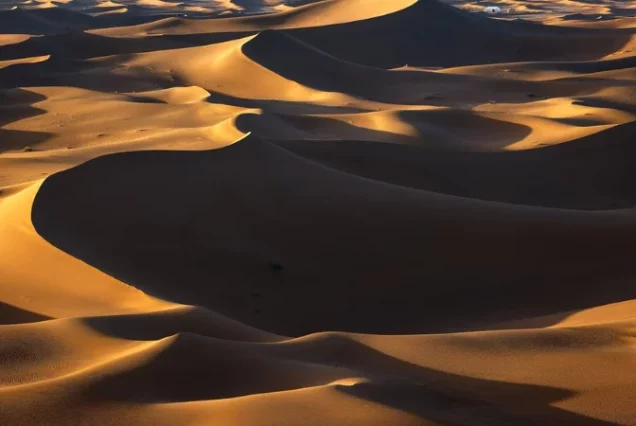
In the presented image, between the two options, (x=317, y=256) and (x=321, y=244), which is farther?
(x=321, y=244)

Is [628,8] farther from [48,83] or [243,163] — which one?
[243,163]

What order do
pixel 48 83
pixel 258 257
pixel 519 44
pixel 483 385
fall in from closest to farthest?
pixel 483 385, pixel 258 257, pixel 48 83, pixel 519 44

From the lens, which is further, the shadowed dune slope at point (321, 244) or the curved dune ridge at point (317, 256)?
the shadowed dune slope at point (321, 244)

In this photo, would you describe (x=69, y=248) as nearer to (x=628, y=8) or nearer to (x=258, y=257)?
(x=258, y=257)

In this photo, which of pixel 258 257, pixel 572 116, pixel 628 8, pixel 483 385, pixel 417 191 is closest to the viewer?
pixel 483 385

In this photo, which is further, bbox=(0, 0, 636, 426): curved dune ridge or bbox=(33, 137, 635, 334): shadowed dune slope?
bbox=(33, 137, 635, 334): shadowed dune slope

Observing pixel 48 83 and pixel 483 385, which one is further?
pixel 48 83

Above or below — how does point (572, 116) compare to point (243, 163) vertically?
below

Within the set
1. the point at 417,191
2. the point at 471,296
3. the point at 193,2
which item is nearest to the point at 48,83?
the point at 417,191
